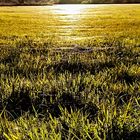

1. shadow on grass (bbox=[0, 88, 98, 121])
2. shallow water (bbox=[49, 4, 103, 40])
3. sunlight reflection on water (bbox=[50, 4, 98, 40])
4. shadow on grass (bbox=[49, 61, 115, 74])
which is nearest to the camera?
shadow on grass (bbox=[0, 88, 98, 121])

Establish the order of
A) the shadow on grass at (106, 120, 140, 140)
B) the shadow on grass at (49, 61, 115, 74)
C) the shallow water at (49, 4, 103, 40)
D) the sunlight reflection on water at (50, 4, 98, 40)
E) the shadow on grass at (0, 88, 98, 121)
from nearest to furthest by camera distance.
→ 1. the shadow on grass at (106, 120, 140, 140)
2. the shadow on grass at (0, 88, 98, 121)
3. the shadow on grass at (49, 61, 115, 74)
4. the shallow water at (49, 4, 103, 40)
5. the sunlight reflection on water at (50, 4, 98, 40)

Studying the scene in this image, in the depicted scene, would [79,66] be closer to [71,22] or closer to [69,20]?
[71,22]

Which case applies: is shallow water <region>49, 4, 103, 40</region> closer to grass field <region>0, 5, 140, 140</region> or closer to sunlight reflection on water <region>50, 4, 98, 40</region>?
sunlight reflection on water <region>50, 4, 98, 40</region>

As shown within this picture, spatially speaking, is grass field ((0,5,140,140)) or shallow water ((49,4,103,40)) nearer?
grass field ((0,5,140,140))

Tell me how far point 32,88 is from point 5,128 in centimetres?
203

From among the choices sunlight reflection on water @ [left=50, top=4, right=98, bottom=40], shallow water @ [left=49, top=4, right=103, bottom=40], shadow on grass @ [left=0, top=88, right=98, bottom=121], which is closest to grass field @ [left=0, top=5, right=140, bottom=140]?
shadow on grass @ [left=0, top=88, right=98, bottom=121]

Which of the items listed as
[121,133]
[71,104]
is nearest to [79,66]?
[71,104]

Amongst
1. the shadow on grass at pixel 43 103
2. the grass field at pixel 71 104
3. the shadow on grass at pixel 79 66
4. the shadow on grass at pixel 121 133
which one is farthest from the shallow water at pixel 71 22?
the shadow on grass at pixel 121 133

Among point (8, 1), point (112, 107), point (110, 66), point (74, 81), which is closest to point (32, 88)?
point (74, 81)

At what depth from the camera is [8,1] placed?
100125 millimetres

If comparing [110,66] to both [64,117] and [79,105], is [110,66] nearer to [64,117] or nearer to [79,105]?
[79,105]

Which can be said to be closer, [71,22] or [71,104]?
[71,104]

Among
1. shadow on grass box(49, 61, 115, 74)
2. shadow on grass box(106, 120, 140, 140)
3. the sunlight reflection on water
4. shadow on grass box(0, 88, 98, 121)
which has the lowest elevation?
the sunlight reflection on water

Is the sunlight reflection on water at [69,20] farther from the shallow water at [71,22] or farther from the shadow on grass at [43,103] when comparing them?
the shadow on grass at [43,103]
